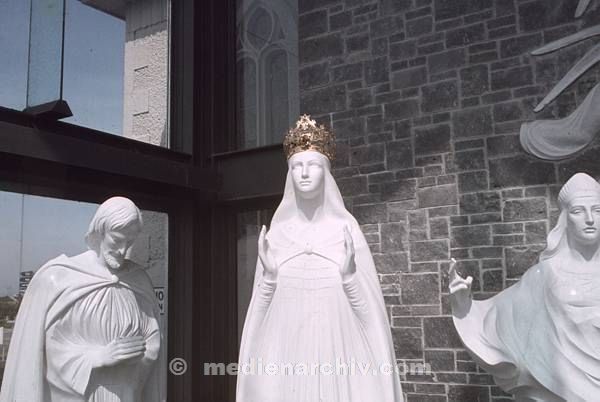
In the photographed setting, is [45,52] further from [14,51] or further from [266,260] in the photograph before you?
[266,260]

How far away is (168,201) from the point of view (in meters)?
6.62


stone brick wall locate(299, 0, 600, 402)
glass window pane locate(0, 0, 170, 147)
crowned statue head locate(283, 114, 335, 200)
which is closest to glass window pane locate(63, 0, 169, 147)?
glass window pane locate(0, 0, 170, 147)

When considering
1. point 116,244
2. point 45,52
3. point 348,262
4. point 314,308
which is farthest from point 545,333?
point 45,52

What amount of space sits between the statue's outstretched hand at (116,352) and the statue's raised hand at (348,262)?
1.12 meters

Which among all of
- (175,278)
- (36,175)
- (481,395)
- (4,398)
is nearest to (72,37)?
(36,175)

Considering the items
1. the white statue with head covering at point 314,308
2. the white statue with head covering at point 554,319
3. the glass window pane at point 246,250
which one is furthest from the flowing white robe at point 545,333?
the glass window pane at point 246,250

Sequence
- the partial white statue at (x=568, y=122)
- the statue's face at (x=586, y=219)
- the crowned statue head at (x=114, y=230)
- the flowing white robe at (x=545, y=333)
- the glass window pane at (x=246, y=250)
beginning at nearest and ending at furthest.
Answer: the crowned statue head at (x=114, y=230)
the flowing white robe at (x=545, y=333)
the statue's face at (x=586, y=219)
the partial white statue at (x=568, y=122)
the glass window pane at (x=246, y=250)

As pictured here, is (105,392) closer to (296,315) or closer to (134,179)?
(296,315)

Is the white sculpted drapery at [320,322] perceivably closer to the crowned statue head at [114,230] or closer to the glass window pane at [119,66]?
the crowned statue head at [114,230]

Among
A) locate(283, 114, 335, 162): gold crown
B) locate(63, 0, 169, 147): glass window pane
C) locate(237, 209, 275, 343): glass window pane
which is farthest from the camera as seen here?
locate(237, 209, 275, 343): glass window pane

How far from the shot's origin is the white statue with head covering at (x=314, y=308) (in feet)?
12.3

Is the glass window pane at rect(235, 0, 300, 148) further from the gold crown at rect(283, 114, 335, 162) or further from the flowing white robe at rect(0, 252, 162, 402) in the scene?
the flowing white robe at rect(0, 252, 162, 402)

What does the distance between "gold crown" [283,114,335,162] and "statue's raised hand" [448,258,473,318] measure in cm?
102

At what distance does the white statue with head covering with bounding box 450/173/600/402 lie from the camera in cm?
372
